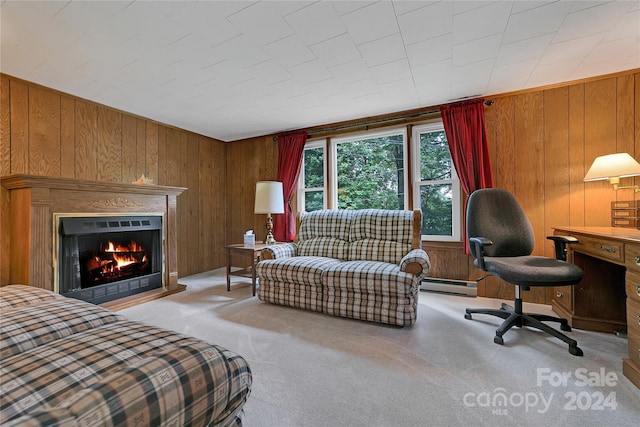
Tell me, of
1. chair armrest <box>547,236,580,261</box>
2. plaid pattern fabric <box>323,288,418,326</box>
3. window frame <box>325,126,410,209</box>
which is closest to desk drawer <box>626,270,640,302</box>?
chair armrest <box>547,236,580,261</box>

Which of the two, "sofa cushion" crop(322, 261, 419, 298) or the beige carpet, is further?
"sofa cushion" crop(322, 261, 419, 298)

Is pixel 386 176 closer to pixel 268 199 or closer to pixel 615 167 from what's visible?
pixel 268 199

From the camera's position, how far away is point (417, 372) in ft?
5.46

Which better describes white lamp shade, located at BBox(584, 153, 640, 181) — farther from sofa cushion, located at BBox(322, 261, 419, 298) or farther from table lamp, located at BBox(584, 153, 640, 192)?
sofa cushion, located at BBox(322, 261, 419, 298)

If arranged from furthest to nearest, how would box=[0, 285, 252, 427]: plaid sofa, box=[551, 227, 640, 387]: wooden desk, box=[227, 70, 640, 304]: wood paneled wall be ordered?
box=[227, 70, 640, 304]: wood paneled wall → box=[551, 227, 640, 387]: wooden desk → box=[0, 285, 252, 427]: plaid sofa

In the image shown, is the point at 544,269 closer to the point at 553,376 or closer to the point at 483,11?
the point at 553,376

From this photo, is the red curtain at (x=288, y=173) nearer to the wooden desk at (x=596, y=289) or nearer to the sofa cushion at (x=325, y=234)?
the sofa cushion at (x=325, y=234)

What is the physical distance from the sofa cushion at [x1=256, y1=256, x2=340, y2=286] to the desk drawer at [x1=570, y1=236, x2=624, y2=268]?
6.52ft

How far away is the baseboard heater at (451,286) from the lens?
313 cm

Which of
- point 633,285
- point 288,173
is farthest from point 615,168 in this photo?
point 288,173

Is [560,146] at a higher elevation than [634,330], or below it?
higher

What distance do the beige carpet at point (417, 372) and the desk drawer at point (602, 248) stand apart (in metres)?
0.64

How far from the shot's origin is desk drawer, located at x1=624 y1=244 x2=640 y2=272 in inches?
62.7

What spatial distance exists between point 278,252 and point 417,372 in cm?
179
